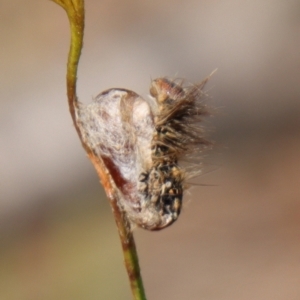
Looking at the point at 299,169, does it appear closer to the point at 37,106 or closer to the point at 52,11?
the point at 37,106

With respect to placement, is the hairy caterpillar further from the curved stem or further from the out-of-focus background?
the out-of-focus background

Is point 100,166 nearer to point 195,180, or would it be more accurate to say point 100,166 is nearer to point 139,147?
point 139,147

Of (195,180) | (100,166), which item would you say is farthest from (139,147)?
(195,180)

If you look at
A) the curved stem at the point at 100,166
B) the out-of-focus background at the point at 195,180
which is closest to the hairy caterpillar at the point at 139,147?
the curved stem at the point at 100,166

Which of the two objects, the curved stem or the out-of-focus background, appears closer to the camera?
the curved stem

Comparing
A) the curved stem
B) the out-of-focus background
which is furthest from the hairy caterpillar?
the out-of-focus background

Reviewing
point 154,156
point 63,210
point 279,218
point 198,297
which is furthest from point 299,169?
point 154,156

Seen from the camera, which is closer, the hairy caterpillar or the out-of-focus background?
the hairy caterpillar
